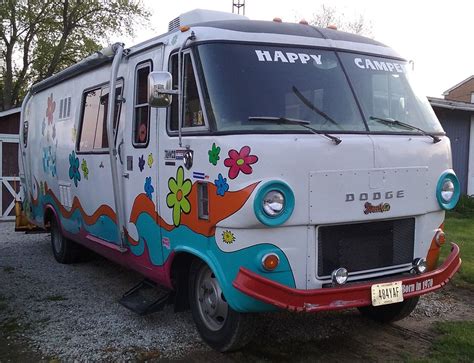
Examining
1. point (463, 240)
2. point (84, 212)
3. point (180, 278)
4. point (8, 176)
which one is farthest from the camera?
point (8, 176)

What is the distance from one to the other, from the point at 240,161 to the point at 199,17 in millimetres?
1775

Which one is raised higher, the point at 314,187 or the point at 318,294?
the point at 314,187

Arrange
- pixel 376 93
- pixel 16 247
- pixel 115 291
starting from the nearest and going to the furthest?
1. pixel 376 93
2. pixel 115 291
3. pixel 16 247

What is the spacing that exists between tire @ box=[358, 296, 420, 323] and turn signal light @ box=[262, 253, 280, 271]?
1741 millimetres

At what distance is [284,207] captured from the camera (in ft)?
12.4

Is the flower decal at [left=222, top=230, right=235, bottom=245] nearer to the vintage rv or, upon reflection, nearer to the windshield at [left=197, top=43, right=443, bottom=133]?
the vintage rv

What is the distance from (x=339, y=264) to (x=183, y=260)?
4.57ft

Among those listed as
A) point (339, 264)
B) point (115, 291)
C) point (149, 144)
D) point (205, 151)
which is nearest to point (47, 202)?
point (115, 291)

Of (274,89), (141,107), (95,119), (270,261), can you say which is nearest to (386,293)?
(270,261)

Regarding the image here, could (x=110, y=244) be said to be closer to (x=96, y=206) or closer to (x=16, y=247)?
(x=96, y=206)

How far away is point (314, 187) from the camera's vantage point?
3.88 meters

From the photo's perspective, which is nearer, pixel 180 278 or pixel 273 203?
pixel 273 203

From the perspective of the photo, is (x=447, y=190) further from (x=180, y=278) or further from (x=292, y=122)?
(x=180, y=278)

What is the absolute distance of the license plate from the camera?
396 cm
